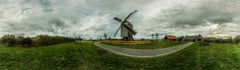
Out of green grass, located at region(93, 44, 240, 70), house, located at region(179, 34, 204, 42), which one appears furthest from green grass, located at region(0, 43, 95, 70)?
house, located at region(179, 34, 204, 42)

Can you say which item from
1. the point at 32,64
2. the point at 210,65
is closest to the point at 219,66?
the point at 210,65

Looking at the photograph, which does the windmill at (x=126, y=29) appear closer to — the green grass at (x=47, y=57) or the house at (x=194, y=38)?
the green grass at (x=47, y=57)

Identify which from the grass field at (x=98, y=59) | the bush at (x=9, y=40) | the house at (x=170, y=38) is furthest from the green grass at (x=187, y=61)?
the bush at (x=9, y=40)

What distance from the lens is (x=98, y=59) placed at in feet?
119

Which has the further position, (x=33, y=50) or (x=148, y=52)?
(x=33, y=50)

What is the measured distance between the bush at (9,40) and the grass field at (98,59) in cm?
76

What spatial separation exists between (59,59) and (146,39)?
11.3m

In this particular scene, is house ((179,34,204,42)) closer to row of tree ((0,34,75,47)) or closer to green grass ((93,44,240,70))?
green grass ((93,44,240,70))

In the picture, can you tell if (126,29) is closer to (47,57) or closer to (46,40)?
(46,40)

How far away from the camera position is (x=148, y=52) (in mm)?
27406

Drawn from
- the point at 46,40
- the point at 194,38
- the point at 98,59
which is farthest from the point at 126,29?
the point at 194,38

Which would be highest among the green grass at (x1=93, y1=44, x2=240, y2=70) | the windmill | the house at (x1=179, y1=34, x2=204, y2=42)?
the windmill

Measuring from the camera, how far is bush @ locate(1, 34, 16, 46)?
3812cm

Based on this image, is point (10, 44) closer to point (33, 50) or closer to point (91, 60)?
point (33, 50)
